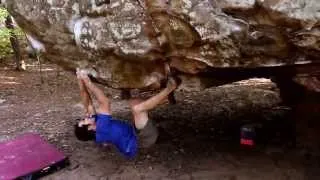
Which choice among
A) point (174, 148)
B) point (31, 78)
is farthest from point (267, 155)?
point (31, 78)

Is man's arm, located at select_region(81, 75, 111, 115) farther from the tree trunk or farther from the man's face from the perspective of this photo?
the tree trunk

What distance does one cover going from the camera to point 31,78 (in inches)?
470

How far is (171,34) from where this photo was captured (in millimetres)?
4391

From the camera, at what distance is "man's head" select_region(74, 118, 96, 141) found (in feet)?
19.2

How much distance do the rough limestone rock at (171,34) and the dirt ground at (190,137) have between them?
1.14 metres

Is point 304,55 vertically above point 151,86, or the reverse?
point 304,55

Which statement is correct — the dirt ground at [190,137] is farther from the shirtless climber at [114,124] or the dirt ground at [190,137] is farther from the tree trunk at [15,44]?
the tree trunk at [15,44]

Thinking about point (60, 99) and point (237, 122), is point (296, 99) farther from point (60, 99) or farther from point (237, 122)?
point (60, 99)

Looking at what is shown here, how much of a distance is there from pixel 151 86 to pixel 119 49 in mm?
698

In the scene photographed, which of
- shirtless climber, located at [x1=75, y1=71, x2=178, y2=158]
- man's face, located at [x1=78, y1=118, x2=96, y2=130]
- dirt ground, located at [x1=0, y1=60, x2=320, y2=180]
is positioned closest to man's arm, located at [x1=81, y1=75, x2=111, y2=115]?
shirtless climber, located at [x1=75, y1=71, x2=178, y2=158]

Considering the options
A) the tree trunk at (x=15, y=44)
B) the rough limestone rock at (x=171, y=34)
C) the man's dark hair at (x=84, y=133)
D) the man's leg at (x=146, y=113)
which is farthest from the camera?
the tree trunk at (x=15, y=44)

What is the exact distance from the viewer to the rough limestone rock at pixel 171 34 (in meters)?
3.85

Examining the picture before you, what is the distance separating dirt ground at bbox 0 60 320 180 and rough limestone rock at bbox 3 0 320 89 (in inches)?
45.0

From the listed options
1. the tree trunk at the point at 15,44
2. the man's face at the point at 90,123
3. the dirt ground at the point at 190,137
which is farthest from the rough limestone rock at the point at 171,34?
the tree trunk at the point at 15,44
